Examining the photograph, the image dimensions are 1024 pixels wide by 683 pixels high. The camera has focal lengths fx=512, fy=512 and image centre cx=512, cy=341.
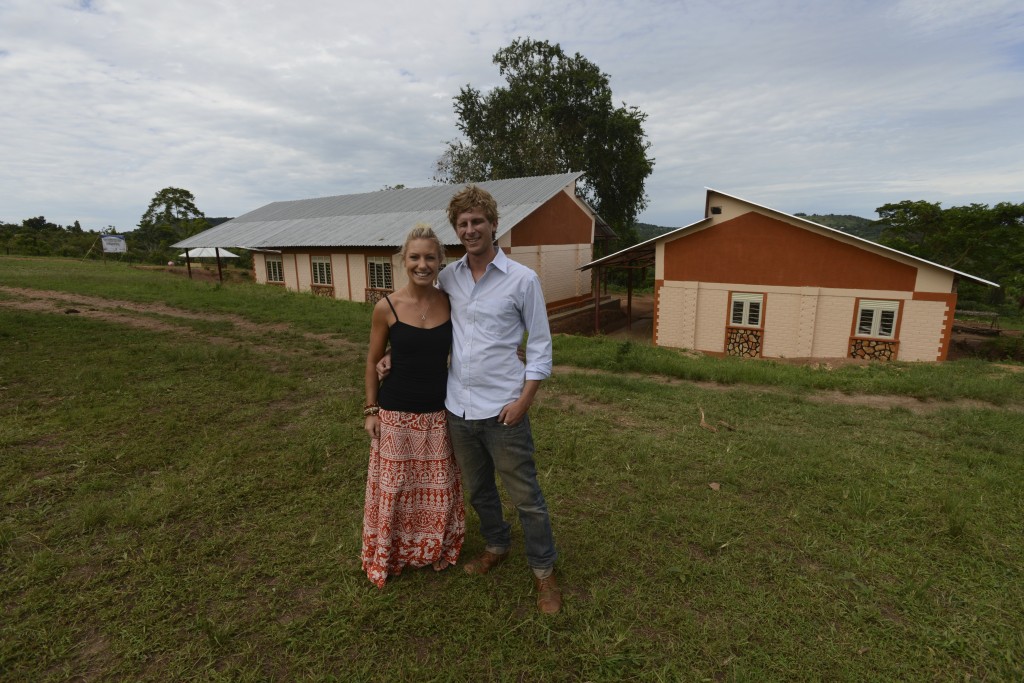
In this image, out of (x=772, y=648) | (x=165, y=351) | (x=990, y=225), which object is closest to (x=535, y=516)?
(x=772, y=648)

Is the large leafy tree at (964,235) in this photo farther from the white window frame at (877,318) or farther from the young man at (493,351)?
the young man at (493,351)

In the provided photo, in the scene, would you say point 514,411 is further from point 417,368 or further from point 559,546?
point 559,546

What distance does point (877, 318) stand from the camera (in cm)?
1166

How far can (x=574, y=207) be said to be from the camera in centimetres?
2167

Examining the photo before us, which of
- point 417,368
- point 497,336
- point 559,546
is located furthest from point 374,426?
point 559,546

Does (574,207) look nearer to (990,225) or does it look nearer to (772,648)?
(990,225)

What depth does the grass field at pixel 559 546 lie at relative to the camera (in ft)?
8.23

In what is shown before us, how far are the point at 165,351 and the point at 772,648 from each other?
31.2ft

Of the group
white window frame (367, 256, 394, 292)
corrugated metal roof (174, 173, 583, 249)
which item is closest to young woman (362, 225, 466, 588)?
corrugated metal roof (174, 173, 583, 249)

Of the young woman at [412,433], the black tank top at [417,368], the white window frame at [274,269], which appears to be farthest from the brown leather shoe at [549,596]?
the white window frame at [274,269]

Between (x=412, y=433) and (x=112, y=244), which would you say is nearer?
(x=412, y=433)

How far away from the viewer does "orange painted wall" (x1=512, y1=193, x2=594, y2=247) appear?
61.1ft

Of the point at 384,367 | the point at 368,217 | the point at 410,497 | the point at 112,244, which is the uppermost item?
the point at 368,217

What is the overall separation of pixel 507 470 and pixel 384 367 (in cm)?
86
